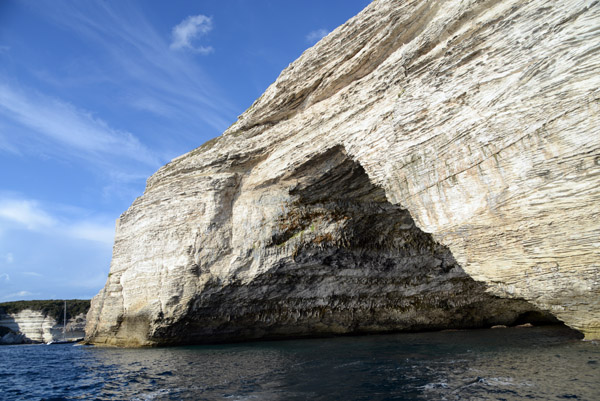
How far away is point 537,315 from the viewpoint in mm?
18906

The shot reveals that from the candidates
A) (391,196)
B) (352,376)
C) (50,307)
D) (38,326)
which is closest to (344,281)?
(391,196)

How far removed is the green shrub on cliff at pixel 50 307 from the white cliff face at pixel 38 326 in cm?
41

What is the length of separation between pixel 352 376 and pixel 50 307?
47.0 m

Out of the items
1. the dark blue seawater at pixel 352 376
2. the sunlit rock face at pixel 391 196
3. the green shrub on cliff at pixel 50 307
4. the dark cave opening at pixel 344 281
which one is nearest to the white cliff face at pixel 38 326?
the green shrub on cliff at pixel 50 307

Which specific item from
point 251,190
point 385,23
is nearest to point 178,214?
point 251,190

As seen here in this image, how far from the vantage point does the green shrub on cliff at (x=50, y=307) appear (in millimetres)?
42250

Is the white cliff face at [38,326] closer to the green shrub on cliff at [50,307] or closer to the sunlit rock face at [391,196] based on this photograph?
the green shrub on cliff at [50,307]

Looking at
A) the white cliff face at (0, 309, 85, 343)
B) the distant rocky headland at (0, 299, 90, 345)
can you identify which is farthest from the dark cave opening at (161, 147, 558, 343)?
the distant rocky headland at (0, 299, 90, 345)

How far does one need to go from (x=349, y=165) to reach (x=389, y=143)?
2.92m

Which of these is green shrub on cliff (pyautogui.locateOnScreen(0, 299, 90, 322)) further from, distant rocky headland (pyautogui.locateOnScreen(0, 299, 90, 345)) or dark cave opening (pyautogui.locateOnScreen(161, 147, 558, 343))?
dark cave opening (pyautogui.locateOnScreen(161, 147, 558, 343))

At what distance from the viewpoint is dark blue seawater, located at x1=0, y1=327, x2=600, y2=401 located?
20.2ft

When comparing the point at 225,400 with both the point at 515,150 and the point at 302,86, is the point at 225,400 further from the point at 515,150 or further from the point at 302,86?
the point at 302,86

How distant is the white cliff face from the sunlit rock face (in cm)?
2323

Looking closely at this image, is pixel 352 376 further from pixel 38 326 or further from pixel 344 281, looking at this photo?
pixel 38 326
